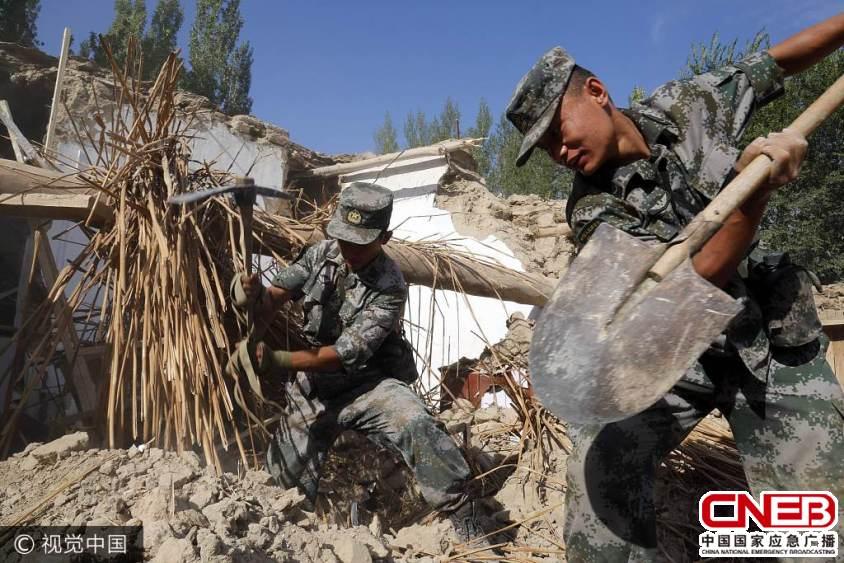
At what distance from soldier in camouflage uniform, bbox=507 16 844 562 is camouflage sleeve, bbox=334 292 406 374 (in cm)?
119

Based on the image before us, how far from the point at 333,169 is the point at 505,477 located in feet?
15.2

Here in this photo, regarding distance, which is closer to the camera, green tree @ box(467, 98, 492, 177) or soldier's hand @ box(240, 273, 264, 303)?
soldier's hand @ box(240, 273, 264, 303)

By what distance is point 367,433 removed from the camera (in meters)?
2.97

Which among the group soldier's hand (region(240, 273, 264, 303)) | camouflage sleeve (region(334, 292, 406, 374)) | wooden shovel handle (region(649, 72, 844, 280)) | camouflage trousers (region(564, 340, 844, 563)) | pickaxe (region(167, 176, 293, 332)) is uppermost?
pickaxe (region(167, 176, 293, 332))

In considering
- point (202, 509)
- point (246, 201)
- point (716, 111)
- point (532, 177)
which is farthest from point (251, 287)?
point (532, 177)

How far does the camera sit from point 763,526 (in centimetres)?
189

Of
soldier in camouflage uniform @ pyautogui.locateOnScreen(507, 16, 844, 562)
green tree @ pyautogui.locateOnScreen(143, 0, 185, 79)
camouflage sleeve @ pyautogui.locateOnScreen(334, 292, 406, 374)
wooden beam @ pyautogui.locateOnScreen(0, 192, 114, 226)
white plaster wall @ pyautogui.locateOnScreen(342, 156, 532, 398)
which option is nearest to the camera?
soldier in camouflage uniform @ pyautogui.locateOnScreen(507, 16, 844, 562)

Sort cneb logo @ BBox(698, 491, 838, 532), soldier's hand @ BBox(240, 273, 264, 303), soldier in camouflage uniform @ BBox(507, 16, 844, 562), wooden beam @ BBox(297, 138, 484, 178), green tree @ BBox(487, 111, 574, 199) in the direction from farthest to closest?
1. green tree @ BBox(487, 111, 574, 199)
2. wooden beam @ BBox(297, 138, 484, 178)
3. soldier's hand @ BBox(240, 273, 264, 303)
4. soldier in camouflage uniform @ BBox(507, 16, 844, 562)
5. cneb logo @ BBox(698, 491, 838, 532)

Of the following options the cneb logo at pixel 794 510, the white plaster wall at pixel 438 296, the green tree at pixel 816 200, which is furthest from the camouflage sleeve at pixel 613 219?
the green tree at pixel 816 200

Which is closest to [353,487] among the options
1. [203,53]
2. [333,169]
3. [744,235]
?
[744,235]

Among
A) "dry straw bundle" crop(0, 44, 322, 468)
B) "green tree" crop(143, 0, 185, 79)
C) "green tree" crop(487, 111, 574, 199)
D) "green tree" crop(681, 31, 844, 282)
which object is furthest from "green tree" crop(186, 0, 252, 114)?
"dry straw bundle" crop(0, 44, 322, 468)

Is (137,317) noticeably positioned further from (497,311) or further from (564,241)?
(564,241)

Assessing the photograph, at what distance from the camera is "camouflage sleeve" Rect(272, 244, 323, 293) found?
9.97ft

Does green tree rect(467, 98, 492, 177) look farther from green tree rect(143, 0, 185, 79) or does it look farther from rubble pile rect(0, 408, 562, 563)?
rubble pile rect(0, 408, 562, 563)
